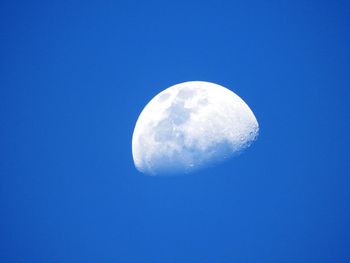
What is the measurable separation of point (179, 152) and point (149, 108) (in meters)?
3.09

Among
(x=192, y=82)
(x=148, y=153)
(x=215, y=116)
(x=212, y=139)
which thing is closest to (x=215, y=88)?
(x=192, y=82)

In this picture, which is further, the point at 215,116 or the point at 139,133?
the point at 139,133

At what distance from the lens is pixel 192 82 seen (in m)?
13.3

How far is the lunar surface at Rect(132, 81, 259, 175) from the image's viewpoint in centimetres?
1060

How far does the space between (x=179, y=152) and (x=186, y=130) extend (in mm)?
781

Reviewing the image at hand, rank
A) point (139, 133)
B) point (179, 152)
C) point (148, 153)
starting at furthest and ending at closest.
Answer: point (139, 133) < point (148, 153) < point (179, 152)

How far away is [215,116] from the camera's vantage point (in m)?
11.1

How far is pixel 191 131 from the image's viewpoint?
1064 cm

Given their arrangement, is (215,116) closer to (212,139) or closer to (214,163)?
(212,139)

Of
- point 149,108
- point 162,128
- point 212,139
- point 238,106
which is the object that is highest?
point 149,108

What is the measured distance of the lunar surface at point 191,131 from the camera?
10602mm

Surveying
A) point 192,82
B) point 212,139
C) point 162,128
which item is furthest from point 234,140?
point 192,82

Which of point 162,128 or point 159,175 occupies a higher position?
point 162,128

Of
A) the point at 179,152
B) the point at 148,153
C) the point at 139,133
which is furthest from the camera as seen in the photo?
the point at 139,133
